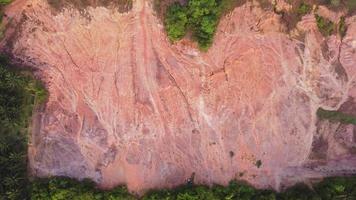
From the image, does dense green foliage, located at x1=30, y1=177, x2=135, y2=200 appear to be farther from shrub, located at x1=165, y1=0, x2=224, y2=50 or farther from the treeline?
shrub, located at x1=165, y1=0, x2=224, y2=50

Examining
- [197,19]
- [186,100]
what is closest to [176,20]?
[197,19]

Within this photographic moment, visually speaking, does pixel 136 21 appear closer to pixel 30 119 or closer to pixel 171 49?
pixel 171 49

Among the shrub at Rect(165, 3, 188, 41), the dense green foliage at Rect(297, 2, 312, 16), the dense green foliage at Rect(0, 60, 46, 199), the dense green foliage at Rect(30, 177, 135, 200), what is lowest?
the dense green foliage at Rect(30, 177, 135, 200)

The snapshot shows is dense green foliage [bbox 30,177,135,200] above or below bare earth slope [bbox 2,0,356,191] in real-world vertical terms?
below

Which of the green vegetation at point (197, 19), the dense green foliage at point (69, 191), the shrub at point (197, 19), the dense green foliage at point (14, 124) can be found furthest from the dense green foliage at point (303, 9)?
the dense green foliage at point (14, 124)

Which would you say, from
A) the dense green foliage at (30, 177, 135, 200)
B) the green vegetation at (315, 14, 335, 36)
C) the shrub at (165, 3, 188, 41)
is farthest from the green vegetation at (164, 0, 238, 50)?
the dense green foliage at (30, 177, 135, 200)

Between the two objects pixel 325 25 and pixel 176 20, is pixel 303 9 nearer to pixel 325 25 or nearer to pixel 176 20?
pixel 325 25

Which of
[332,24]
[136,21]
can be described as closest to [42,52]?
[136,21]
